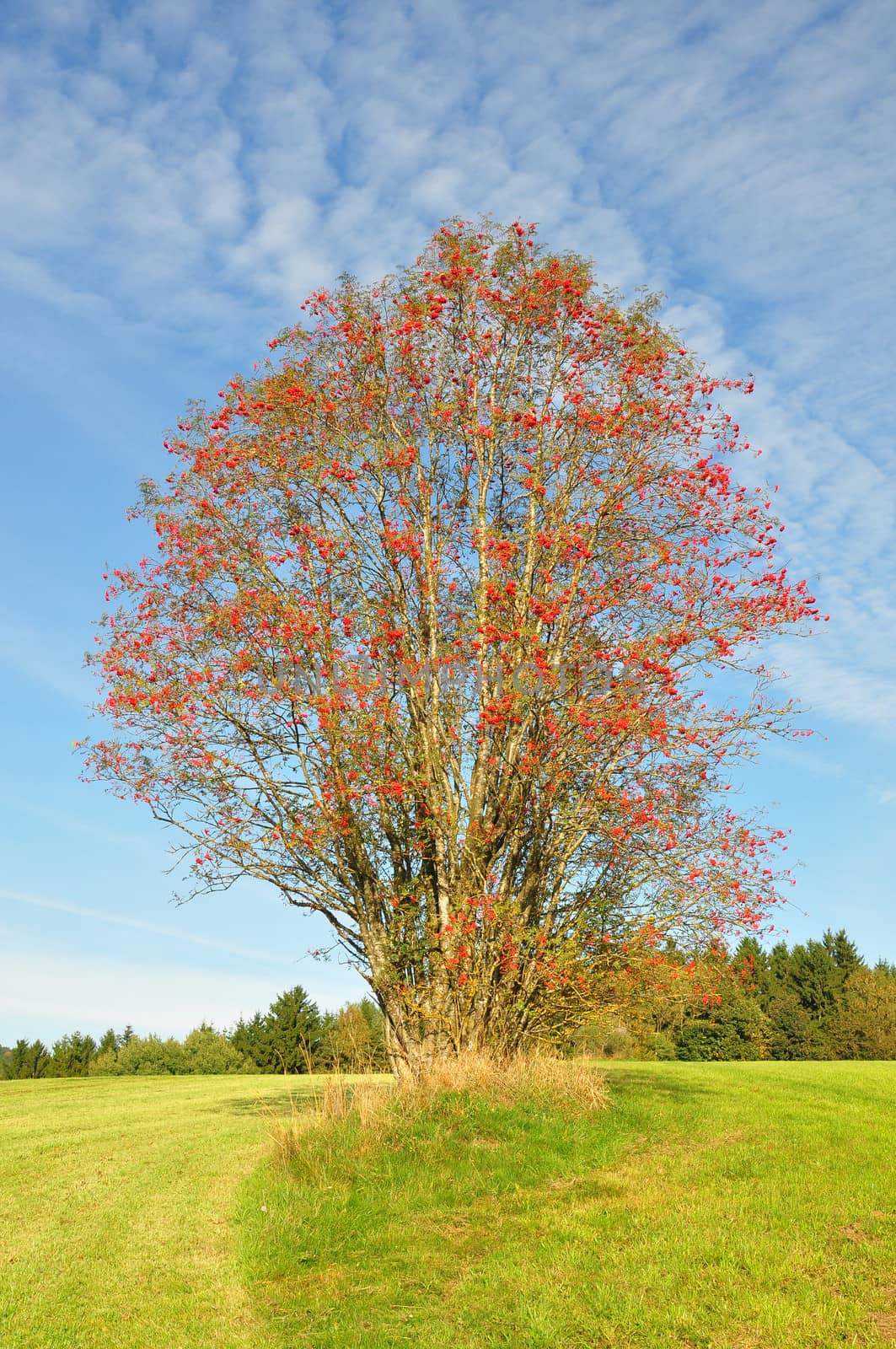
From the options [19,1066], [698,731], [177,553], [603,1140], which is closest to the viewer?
[603,1140]

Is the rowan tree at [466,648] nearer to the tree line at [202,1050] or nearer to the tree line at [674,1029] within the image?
the tree line at [674,1029]

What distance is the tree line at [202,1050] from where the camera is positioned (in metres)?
31.7

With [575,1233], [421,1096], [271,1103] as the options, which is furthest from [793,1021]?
[575,1233]

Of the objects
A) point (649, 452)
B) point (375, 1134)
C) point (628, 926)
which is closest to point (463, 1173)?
point (375, 1134)

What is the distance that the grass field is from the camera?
5852mm

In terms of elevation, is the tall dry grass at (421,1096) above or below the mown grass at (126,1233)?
above

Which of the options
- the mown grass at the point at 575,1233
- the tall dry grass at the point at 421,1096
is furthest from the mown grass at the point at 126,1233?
the tall dry grass at the point at 421,1096

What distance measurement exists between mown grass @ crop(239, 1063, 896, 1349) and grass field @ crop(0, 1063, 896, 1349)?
2cm

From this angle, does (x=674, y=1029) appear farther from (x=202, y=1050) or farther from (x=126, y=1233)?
(x=126, y=1233)

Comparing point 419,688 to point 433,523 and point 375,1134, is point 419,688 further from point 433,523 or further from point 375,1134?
point 375,1134

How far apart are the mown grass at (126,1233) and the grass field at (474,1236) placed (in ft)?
0.09

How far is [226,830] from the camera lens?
42.8 feet

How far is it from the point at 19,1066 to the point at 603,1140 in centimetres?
3028

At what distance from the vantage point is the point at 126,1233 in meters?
8.02
